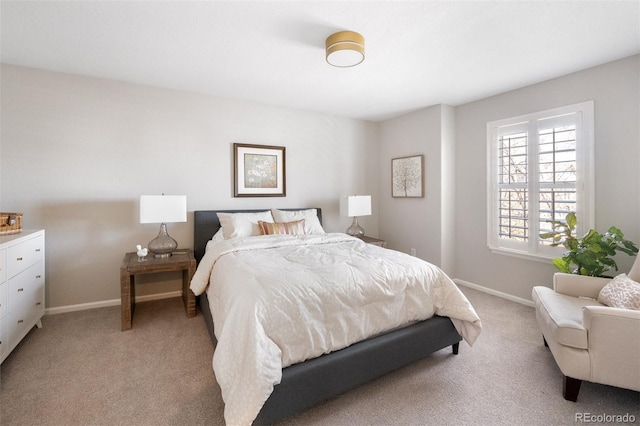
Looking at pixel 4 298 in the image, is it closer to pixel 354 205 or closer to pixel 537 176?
pixel 354 205

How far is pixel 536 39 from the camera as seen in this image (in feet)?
7.54

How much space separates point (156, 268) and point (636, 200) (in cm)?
442

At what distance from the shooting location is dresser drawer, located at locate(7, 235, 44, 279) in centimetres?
213

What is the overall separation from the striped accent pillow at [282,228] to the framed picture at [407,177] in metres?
1.83

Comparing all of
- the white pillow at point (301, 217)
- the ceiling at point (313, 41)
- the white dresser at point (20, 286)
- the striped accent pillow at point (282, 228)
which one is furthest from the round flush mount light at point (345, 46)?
the white dresser at point (20, 286)

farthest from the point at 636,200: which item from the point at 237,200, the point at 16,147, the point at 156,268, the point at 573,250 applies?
the point at 16,147

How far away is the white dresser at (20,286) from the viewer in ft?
6.66

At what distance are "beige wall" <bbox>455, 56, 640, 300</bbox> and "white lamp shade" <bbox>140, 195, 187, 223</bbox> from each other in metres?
3.55

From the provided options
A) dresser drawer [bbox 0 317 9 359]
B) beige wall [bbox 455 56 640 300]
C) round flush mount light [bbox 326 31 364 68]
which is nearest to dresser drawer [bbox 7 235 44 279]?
dresser drawer [bbox 0 317 9 359]

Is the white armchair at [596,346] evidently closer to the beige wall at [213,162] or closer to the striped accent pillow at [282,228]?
the beige wall at [213,162]

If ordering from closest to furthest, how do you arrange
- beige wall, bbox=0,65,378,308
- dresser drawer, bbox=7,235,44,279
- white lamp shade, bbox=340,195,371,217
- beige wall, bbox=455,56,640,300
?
dresser drawer, bbox=7,235,44,279, beige wall, bbox=455,56,640,300, beige wall, bbox=0,65,378,308, white lamp shade, bbox=340,195,371,217

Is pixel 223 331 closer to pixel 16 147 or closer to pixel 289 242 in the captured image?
pixel 289 242

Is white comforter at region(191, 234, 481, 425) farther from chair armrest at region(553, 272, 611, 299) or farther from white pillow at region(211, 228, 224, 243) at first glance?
chair armrest at region(553, 272, 611, 299)

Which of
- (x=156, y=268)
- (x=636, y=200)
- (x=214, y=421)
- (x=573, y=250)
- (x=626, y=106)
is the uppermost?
(x=626, y=106)
